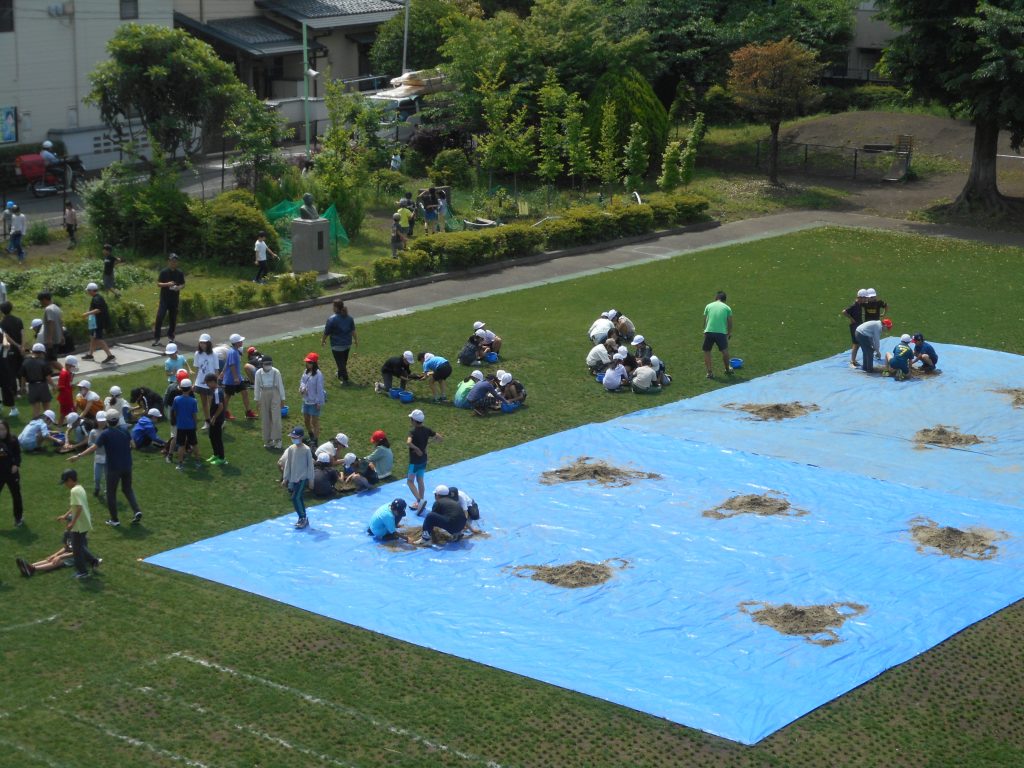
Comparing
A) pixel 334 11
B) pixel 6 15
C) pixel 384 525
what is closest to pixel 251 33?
pixel 334 11

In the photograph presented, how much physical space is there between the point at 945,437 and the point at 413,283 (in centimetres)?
1503

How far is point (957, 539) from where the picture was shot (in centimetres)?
1869

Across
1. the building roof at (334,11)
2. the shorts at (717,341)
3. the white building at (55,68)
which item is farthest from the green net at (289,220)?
the building roof at (334,11)

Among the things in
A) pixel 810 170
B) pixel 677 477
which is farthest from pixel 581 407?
pixel 810 170

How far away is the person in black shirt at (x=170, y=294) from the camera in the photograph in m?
27.5

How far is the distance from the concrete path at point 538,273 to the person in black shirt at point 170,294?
0.42 m

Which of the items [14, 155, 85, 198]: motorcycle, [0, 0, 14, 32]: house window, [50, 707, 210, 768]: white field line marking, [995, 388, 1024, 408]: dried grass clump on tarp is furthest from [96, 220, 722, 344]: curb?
[0, 0, 14, 32]: house window

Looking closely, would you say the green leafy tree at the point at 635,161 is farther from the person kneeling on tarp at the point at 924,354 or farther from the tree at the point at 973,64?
the person kneeling on tarp at the point at 924,354

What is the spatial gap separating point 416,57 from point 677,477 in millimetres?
43176

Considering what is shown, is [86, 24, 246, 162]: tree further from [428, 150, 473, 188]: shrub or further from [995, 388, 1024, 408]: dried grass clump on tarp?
[995, 388, 1024, 408]: dried grass clump on tarp

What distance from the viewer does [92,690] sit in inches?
562

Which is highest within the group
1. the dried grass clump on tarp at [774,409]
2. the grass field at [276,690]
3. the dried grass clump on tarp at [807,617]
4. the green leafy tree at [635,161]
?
the green leafy tree at [635,161]

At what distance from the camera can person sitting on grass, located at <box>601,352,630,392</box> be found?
2545 cm

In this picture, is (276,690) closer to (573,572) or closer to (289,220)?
(573,572)
